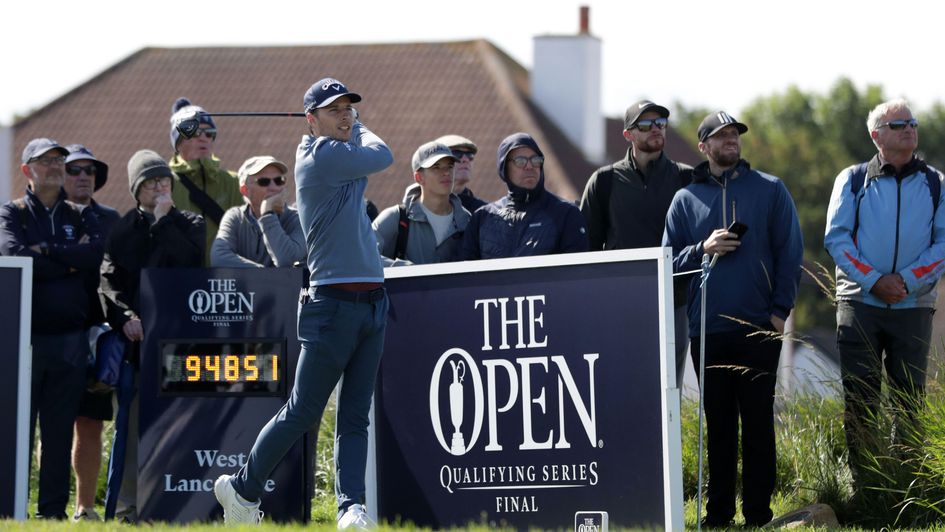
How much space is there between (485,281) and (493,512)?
49.8 inches

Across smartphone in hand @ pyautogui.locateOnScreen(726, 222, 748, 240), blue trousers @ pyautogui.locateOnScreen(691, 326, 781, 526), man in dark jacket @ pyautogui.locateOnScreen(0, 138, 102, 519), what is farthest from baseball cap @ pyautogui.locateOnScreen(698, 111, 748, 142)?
man in dark jacket @ pyautogui.locateOnScreen(0, 138, 102, 519)

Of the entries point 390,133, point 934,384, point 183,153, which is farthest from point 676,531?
point 390,133

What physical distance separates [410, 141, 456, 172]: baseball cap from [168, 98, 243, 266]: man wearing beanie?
64.8 inches

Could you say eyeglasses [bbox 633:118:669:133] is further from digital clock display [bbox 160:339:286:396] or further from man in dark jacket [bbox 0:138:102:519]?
man in dark jacket [bbox 0:138:102:519]

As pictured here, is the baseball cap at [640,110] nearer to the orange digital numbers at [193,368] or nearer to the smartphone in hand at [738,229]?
the smartphone in hand at [738,229]

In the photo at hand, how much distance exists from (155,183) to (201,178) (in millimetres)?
892

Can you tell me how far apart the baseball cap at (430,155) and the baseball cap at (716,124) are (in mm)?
1643

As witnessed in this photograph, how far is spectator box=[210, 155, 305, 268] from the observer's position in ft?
33.9

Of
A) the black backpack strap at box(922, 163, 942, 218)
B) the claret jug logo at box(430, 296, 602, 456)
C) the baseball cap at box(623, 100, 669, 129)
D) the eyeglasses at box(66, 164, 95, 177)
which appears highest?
the baseball cap at box(623, 100, 669, 129)

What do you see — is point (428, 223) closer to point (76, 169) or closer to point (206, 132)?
point (206, 132)

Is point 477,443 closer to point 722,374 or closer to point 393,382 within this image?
point 393,382

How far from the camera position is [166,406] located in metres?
9.73

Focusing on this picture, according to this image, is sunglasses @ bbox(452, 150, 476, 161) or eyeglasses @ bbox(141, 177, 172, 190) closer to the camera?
eyeglasses @ bbox(141, 177, 172, 190)

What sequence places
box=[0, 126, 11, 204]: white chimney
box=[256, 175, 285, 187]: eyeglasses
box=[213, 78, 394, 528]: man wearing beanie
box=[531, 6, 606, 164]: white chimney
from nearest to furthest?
box=[213, 78, 394, 528]: man wearing beanie, box=[256, 175, 285, 187]: eyeglasses, box=[531, 6, 606, 164]: white chimney, box=[0, 126, 11, 204]: white chimney
